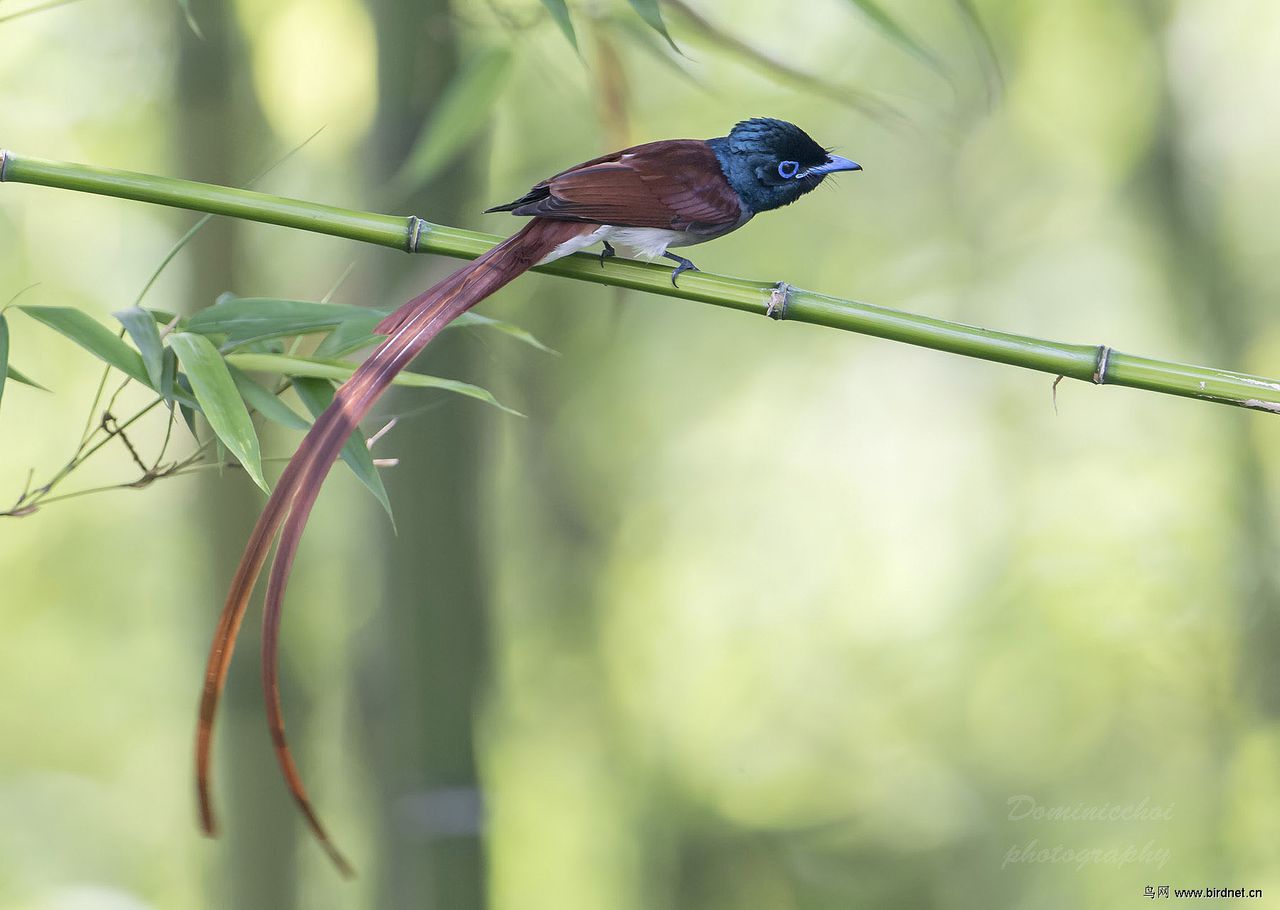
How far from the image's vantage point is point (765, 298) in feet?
2.15

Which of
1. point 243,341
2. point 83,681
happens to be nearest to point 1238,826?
point 243,341

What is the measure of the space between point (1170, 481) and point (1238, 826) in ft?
2.66

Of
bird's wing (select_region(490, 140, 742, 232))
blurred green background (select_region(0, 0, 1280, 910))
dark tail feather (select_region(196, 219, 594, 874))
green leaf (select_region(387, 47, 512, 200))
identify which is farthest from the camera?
blurred green background (select_region(0, 0, 1280, 910))

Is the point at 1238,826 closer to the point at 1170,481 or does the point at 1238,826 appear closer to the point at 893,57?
the point at 1170,481

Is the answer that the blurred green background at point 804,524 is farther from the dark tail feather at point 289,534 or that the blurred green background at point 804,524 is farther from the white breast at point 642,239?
the dark tail feather at point 289,534

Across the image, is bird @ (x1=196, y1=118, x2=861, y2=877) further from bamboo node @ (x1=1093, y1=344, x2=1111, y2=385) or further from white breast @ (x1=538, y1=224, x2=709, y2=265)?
bamboo node @ (x1=1093, y1=344, x2=1111, y2=385)

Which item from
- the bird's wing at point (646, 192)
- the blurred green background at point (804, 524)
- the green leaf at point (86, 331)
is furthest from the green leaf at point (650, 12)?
the blurred green background at point (804, 524)

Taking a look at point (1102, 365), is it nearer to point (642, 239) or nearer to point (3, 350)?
point (642, 239)

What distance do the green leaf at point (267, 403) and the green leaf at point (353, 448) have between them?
0.11 feet

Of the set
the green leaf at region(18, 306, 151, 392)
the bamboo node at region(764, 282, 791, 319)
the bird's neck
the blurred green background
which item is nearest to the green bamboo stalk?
the bamboo node at region(764, 282, 791, 319)

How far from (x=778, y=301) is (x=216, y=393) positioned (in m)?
0.40

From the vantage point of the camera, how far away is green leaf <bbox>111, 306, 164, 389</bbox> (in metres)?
0.71

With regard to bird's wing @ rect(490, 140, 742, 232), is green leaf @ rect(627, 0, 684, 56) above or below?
above

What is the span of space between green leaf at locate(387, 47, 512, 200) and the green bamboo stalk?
0.44 meters
